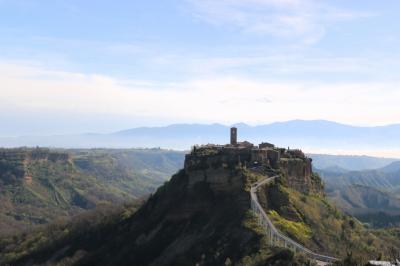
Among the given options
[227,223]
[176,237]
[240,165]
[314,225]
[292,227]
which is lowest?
[176,237]

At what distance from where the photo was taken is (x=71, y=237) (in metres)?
139

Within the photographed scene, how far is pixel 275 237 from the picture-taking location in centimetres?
6844

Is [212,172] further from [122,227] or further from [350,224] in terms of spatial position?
[122,227]

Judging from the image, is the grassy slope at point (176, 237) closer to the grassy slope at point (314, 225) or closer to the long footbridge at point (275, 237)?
the long footbridge at point (275, 237)

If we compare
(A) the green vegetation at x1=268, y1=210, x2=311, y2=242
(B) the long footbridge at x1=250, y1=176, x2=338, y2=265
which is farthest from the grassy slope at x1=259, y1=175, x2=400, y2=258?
(B) the long footbridge at x1=250, y1=176, x2=338, y2=265

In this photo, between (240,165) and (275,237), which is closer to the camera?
(275,237)

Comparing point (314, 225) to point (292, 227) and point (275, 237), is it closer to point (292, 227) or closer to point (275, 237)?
point (292, 227)

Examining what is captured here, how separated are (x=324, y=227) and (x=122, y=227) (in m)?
46.2

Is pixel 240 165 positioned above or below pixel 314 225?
above

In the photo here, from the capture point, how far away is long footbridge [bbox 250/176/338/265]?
62.8m

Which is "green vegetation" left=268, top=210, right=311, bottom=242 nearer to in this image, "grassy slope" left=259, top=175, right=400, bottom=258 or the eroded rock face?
"grassy slope" left=259, top=175, right=400, bottom=258

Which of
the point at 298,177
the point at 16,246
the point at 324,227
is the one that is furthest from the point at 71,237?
the point at 324,227

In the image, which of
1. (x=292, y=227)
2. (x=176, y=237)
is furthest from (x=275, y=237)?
(x=176, y=237)

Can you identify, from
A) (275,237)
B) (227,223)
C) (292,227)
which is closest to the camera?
(275,237)
